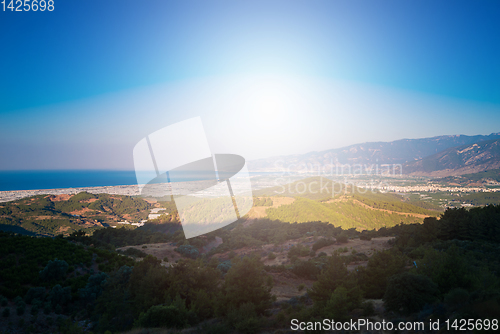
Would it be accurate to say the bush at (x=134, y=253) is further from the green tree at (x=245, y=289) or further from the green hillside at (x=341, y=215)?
the green hillside at (x=341, y=215)

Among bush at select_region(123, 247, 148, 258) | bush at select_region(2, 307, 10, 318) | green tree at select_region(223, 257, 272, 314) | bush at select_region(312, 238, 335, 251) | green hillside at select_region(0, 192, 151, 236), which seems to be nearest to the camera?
bush at select_region(2, 307, 10, 318)

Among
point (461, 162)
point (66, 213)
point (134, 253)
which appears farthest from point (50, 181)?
point (461, 162)

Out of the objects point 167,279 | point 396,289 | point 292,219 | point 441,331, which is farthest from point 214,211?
point 441,331

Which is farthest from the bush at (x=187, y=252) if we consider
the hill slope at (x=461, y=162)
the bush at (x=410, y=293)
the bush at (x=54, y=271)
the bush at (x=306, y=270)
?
the hill slope at (x=461, y=162)

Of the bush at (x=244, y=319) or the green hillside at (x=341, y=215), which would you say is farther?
the green hillside at (x=341, y=215)

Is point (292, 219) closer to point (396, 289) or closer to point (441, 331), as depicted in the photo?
point (396, 289)

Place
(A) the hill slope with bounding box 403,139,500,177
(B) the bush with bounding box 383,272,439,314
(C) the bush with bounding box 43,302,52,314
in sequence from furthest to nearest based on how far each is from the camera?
(A) the hill slope with bounding box 403,139,500,177 < (C) the bush with bounding box 43,302,52,314 < (B) the bush with bounding box 383,272,439,314

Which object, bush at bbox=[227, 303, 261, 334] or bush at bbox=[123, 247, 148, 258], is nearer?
bush at bbox=[227, 303, 261, 334]

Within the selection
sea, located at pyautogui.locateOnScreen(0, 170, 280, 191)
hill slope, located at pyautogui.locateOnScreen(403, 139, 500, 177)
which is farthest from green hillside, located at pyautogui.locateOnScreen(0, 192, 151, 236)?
hill slope, located at pyautogui.locateOnScreen(403, 139, 500, 177)

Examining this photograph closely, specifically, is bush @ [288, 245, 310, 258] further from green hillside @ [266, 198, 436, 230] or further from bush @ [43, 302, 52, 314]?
bush @ [43, 302, 52, 314]

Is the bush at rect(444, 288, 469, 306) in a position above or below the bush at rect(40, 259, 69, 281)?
above

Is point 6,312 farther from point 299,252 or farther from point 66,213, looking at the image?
point 66,213
